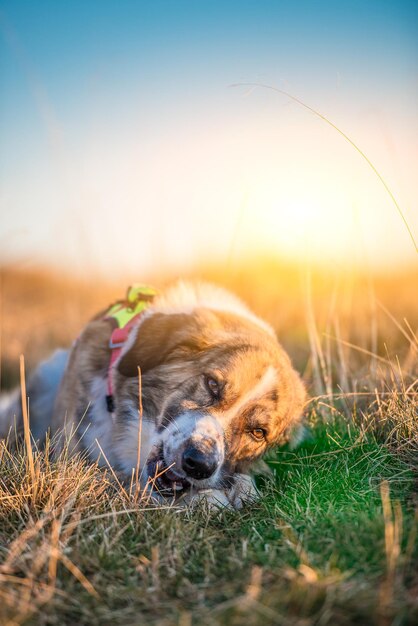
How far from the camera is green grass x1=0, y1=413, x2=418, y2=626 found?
1.71 metres

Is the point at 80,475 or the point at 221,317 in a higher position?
the point at 221,317

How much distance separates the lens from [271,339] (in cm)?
382

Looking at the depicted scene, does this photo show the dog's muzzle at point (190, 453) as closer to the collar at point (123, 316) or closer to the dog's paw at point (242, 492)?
the dog's paw at point (242, 492)

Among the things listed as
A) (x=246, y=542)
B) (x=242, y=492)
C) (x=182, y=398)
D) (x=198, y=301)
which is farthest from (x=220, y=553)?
(x=198, y=301)

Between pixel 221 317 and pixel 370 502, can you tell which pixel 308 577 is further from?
pixel 221 317

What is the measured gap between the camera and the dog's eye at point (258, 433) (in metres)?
3.36

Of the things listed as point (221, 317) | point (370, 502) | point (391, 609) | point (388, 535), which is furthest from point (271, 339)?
point (391, 609)

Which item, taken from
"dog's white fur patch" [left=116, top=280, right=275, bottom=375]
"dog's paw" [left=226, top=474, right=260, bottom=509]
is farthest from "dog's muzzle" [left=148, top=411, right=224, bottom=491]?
"dog's white fur patch" [left=116, top=280, right=275, bottom=375]

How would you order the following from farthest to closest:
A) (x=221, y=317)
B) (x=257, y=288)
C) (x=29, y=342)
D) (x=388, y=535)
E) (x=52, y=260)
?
1. (x=257, y=288)
2. (x=52, y=260)
3. (x=29, y=342)
4. (x=221, y=317)
5. (x=388, y=535)

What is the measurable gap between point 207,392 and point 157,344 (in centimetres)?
47

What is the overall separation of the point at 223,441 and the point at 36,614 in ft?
4.96

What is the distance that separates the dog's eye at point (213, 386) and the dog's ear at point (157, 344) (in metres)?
0.24

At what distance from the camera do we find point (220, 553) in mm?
2162

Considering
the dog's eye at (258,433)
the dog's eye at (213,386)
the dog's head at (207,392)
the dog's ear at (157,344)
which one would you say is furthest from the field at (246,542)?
the dog's ear at (157,344)
